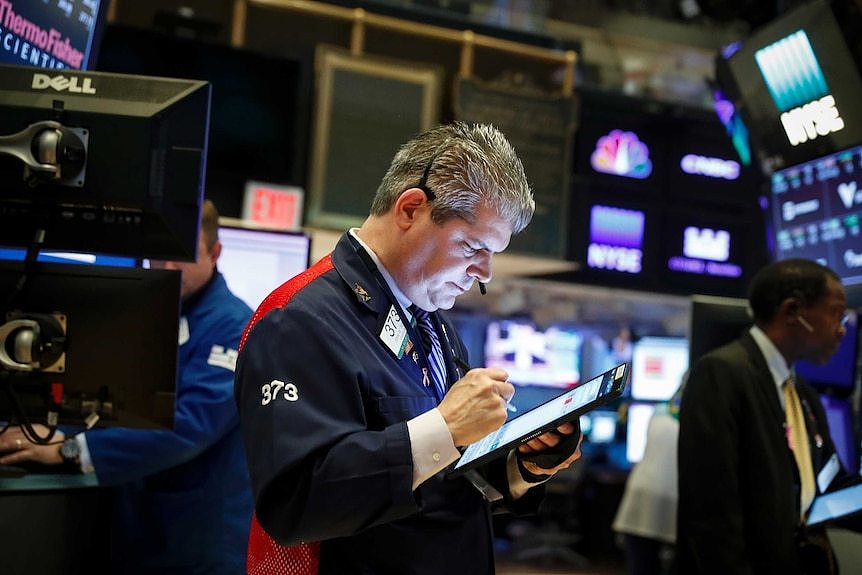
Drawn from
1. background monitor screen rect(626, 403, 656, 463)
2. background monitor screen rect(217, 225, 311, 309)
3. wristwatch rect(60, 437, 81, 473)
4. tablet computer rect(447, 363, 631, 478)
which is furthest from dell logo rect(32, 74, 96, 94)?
background monitor screen rect(626, 403, 656, 463)

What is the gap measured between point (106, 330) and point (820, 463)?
2.23m

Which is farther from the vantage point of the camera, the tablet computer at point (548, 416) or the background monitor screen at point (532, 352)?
the background monitor screen at point (532, 352)

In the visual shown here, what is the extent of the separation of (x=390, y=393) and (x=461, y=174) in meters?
0.41

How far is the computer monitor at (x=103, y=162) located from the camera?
1.77 m

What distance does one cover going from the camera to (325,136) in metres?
6.30

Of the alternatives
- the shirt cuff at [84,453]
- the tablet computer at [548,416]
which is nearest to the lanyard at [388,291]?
the tablet computer at [548,416]

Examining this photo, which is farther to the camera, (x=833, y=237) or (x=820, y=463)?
(x=833, y=237)

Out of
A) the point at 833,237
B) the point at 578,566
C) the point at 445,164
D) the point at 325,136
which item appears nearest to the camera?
the point at 445,164

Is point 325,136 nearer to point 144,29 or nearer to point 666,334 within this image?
point 144,29

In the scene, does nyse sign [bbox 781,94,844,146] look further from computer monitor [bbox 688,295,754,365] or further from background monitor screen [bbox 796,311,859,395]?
background monitor screen [bbox 796,311,859,395]

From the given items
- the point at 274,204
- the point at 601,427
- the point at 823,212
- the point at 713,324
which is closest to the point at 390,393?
the point at 713,324

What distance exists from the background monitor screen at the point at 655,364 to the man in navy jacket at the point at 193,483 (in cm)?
673

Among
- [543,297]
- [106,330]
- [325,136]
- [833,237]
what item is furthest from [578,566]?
[106,330]

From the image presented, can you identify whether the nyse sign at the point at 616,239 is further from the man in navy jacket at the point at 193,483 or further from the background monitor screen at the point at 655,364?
the man in navy jacket at the point at 193,483
